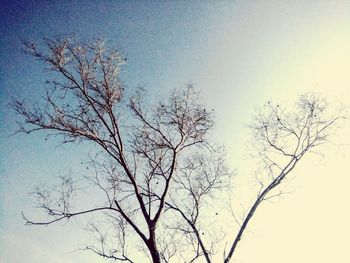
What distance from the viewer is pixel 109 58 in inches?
421

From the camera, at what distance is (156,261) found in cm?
909

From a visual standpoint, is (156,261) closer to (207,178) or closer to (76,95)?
(207,178)

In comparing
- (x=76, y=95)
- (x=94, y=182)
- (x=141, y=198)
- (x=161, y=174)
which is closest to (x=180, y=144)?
(x=161, y=174)

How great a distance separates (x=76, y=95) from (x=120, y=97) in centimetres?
154

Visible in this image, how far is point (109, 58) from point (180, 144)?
409 centimetres

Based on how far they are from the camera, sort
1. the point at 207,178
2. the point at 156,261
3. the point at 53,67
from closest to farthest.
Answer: the point at 156,261, the point at 53,67, the point at 207,178

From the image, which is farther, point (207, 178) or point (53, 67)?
point (207, 178)

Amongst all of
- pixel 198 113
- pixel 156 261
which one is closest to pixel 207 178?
pixel 198 113

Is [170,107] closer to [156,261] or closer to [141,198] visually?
[141,198]

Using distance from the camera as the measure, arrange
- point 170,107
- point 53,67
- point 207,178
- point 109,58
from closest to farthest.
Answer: point 53,67
point 109,58
point 170,107
point 207,178

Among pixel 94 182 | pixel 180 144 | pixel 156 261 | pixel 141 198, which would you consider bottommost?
pixel 156 261

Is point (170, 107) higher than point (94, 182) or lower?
higher

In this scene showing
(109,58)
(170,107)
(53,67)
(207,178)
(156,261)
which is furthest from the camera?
(207,178)

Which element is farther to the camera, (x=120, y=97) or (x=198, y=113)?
(x=198, y=113)
